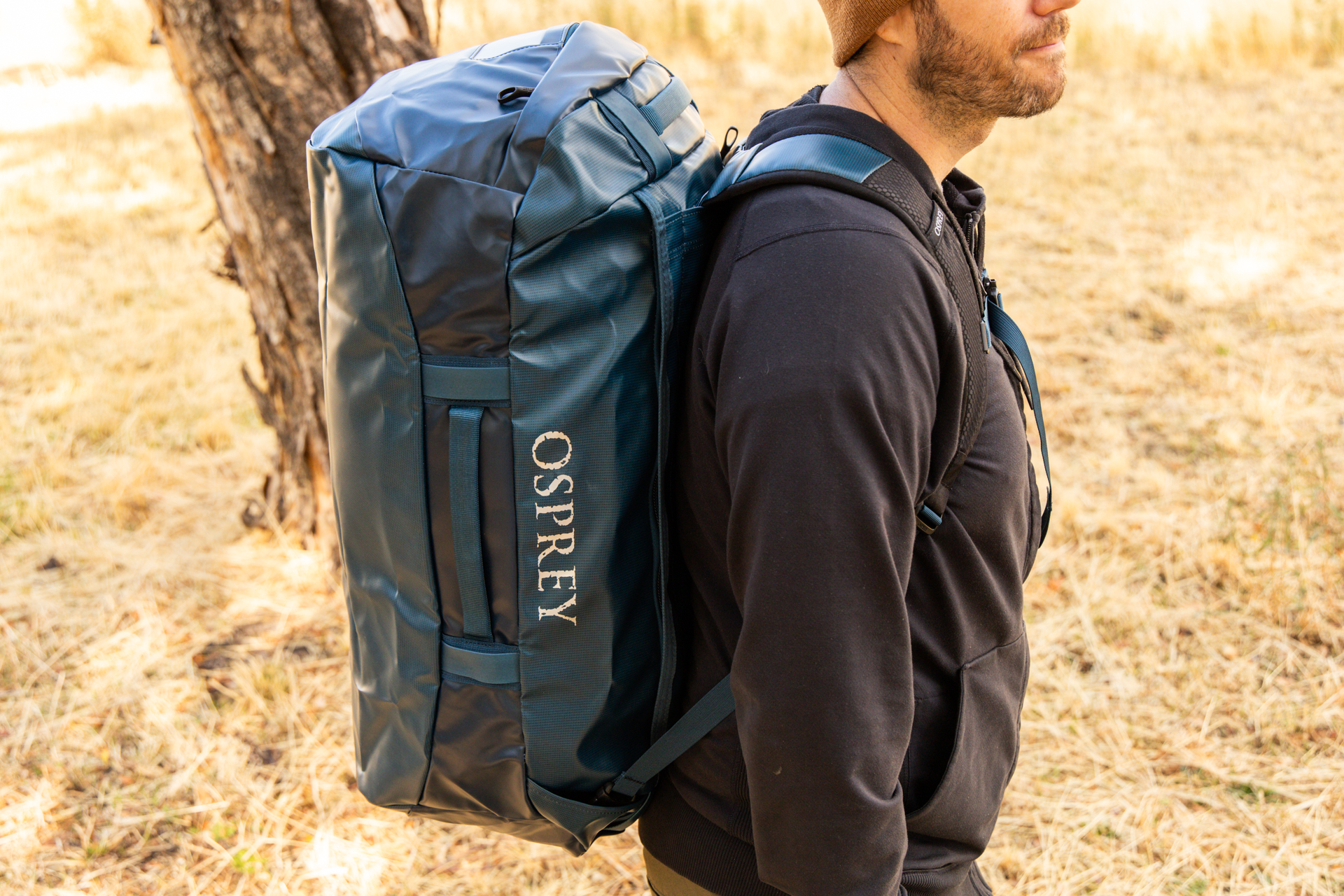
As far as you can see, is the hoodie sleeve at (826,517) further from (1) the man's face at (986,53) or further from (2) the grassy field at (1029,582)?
(2) the grassy field at (1029,582)

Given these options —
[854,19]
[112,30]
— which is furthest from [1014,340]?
[112,30]

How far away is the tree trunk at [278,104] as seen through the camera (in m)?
2.40


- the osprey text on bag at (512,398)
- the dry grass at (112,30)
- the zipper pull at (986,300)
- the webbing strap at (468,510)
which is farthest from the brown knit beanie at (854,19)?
the dry grass at (112,30)

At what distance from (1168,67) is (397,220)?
30.0 ft

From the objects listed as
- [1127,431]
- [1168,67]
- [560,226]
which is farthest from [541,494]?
[1168,67]

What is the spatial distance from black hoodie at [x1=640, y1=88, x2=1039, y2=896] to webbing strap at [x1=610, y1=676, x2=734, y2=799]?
0.03 m

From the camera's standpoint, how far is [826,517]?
102cm

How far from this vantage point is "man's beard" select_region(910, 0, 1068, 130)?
125cm

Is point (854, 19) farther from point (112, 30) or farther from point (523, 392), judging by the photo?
point (112, 30)

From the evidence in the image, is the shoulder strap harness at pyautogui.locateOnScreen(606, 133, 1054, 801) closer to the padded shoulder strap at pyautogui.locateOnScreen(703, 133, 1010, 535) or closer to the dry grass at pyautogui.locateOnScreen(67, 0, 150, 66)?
the padded shoulder strap at pyautogui.locateOnScreen(703, 133, 1010, 535)

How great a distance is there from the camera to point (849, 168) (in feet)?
3.76

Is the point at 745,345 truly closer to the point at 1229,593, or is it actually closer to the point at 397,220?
the point at 397,220

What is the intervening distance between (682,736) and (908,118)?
3.01ft

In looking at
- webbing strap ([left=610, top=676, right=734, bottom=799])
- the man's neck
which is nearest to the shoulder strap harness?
webbing strap ([left=610, top=676, right=734, bottom=799])
